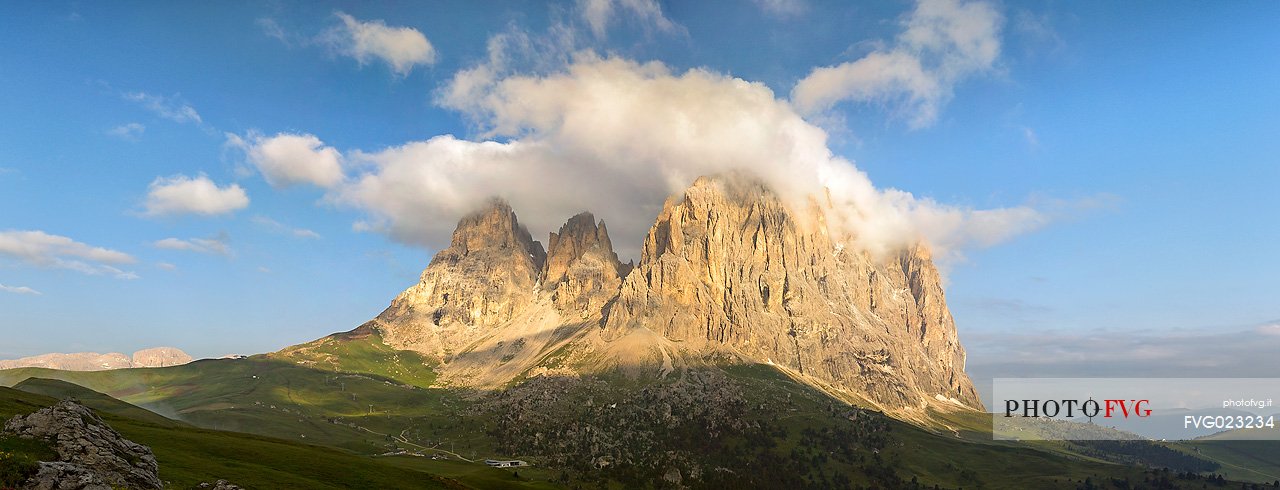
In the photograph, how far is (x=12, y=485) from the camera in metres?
42.5

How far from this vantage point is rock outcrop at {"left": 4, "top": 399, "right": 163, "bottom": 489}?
46.6 m

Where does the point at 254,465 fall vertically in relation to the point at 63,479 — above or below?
below

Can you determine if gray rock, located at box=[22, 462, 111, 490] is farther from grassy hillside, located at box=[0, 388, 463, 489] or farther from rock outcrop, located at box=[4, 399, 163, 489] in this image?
grassy hillside, located at box=[0, 388, 463, 489]

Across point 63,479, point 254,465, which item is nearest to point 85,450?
point 63,479

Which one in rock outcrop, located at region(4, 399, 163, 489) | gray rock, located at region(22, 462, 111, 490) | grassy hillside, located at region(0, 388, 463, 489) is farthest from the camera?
grassy hillside, located at region(0, 388, 463, 489)

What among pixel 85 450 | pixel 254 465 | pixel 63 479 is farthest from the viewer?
pixel 254 465

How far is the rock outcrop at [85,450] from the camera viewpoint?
4655 cm

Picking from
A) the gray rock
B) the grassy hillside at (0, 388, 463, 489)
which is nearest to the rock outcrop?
the gray rock

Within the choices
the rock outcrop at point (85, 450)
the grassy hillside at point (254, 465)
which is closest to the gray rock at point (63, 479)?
the rock outcrop at point (85, 450)

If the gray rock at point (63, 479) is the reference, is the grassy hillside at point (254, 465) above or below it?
below

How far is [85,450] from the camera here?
53.5 metres

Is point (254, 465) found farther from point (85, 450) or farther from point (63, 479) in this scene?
point (63, 479)

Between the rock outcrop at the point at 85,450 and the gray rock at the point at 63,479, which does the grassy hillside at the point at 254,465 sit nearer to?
the rock outcrop at the point at 85,450

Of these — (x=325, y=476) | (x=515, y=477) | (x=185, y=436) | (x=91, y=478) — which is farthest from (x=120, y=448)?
(x=515, y=477)
